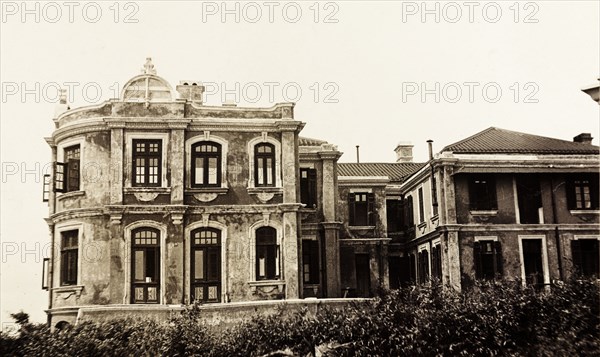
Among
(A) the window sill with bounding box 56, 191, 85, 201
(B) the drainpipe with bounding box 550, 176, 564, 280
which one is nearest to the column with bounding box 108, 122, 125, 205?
(A) the window sill with bounding box 56, 191, 85, 201

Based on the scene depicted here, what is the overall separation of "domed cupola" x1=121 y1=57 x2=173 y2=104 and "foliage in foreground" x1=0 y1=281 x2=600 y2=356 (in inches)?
351

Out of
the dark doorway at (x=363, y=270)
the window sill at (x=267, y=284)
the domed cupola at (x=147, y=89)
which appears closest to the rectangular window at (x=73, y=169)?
the domed cupola at (x=147, y=89)

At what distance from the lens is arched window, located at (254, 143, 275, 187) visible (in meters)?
27.8

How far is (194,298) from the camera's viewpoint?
86.3 feet

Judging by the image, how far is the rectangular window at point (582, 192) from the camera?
31.0 metres

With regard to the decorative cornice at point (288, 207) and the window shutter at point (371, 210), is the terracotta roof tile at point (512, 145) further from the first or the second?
the decorative cornice at point (288, 207)

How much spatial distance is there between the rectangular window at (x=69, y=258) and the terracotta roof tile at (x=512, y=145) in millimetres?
15314

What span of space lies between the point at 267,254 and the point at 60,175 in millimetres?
8327

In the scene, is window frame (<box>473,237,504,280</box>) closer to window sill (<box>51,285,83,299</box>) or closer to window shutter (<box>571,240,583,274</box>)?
window shutter (<box>571,240,583,274</box>)

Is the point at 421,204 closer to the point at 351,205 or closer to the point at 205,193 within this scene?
the point at 351,205

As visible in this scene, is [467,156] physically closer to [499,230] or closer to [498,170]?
[498,170]

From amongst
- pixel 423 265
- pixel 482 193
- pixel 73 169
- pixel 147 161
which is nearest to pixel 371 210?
pixel 423 265

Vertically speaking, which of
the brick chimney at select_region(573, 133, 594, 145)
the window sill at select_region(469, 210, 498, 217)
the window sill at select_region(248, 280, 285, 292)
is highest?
the brick chimney at select_region(573, 133, 594, 145)

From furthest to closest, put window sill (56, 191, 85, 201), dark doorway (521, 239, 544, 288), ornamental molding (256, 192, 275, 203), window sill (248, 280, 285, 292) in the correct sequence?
dark doorway (521, 239, 544, 288) → ornamental molding (256, 192, 275, 203) → window sill (56, 191, 85, 201) → window sill (248, 280, 285, 292)
